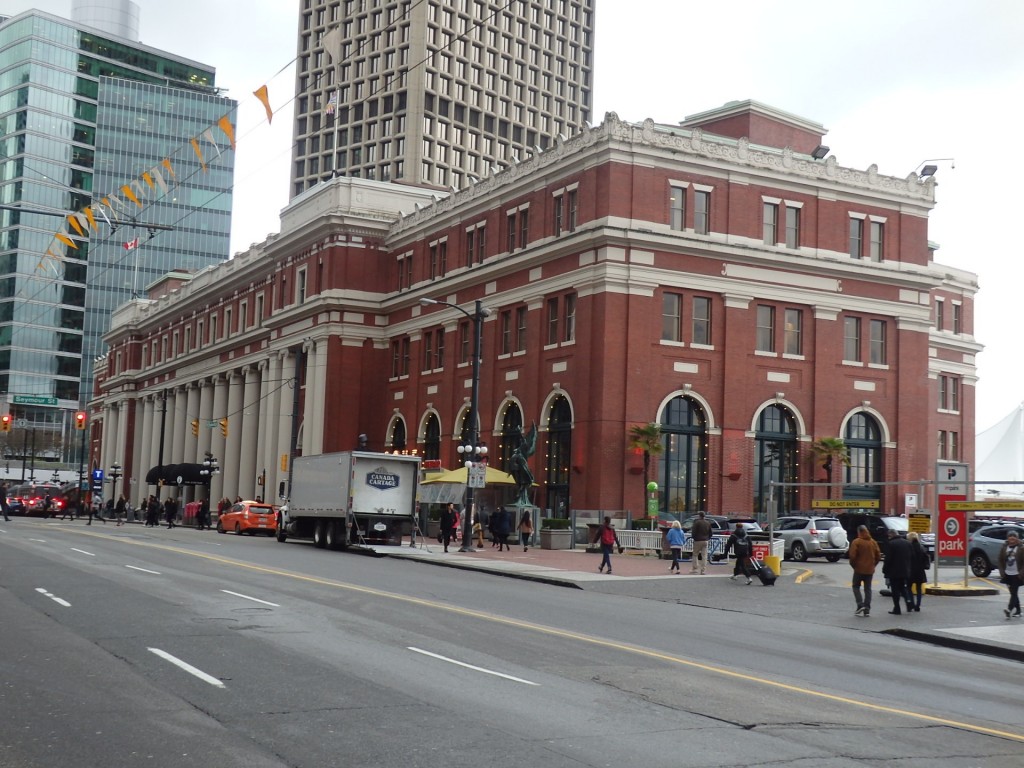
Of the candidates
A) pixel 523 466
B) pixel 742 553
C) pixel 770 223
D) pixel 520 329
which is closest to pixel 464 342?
pixel 520 329

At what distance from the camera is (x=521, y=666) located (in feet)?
46.2

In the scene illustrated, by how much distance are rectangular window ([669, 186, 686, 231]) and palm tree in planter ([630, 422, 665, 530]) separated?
8.90 metres

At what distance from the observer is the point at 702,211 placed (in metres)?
52.2

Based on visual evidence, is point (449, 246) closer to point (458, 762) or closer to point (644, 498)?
point (644, 498)

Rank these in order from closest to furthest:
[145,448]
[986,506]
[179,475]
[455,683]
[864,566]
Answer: [455,683] → [864,566] → [986,506] → [179,475] → [145,448]

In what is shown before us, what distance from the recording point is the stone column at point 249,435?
8188cm

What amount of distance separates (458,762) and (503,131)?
427ft

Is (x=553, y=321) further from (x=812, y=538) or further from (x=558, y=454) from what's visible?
(x=812, y=538)

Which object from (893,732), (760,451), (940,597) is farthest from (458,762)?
(760,451)

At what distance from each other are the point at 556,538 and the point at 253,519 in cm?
1878

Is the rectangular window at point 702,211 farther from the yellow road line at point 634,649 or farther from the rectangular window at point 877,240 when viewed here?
the yellow road line at point 634,649

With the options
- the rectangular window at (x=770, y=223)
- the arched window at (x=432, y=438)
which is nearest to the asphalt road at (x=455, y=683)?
the rectangular window at (x=770, y=223)

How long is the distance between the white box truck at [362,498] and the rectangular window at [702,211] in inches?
698

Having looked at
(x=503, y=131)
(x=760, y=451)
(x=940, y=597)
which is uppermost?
Answer: (x=503, y=131)
